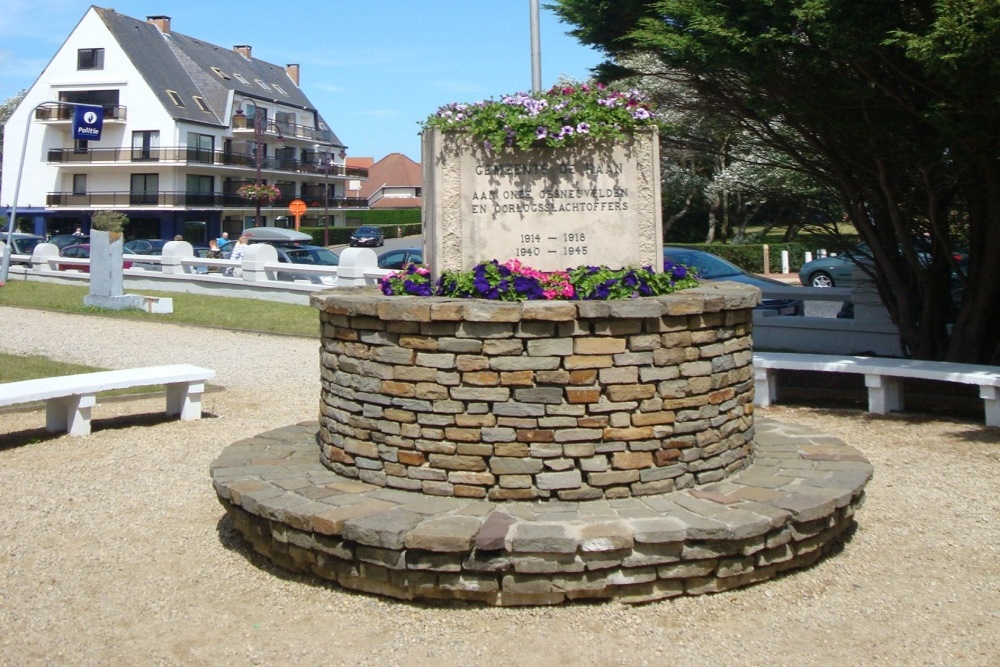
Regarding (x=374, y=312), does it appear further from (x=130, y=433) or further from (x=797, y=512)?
(x=130, y=433)

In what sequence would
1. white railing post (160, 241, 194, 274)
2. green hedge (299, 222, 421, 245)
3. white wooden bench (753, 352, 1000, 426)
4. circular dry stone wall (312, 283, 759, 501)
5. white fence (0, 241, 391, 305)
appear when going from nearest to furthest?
circular dry stone wall (312, 283, 759, 501) → white wooden bench (753, 352, 1000, 426) → white fence (0, 241, 391, 305) → white railing post (160, 241, 194, 274) → green hedge (299, 222, 421, 245)

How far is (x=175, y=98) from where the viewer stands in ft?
180

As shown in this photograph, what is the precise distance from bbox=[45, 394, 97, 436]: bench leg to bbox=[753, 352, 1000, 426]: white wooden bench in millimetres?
6383

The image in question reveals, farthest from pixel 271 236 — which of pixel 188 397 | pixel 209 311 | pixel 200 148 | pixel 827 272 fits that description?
pixel 188 397

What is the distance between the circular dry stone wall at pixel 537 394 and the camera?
5445 millimetres

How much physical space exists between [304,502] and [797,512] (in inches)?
102

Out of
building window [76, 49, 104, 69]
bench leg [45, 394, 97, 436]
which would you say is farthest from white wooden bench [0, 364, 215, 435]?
building window [76, 49, 104, 69]

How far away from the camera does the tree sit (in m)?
8.59

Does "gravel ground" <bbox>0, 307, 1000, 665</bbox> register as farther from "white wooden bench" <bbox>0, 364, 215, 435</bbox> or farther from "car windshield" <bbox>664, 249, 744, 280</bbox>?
"car windshield" <bbox>664, 249, 744, 280</bbox>

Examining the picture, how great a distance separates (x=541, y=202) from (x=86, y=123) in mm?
32300

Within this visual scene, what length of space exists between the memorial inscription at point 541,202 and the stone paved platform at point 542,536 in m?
1.58

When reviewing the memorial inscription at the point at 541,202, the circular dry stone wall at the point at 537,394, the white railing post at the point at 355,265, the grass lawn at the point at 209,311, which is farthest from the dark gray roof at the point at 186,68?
the circular dry stone wall at the point at 537,394

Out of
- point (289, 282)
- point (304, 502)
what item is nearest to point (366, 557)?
point (304, 502)

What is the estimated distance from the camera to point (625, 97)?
20.8 feet
